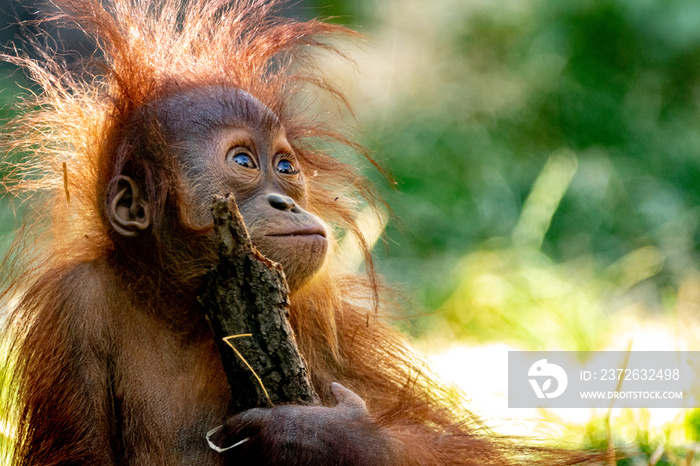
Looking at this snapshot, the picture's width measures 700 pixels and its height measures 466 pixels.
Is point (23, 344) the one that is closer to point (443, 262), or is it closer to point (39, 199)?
point (39, 199)

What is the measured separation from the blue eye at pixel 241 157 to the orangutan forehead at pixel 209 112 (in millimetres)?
106

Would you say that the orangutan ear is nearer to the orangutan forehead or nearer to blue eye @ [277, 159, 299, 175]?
the orangutan forehead

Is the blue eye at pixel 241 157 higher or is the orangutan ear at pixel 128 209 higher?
the blue eye at pixel 241 157

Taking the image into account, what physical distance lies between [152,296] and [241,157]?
0.65 metres

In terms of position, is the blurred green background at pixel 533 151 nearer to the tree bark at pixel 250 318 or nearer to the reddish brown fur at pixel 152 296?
the reddish brown fur at pixel 152 296

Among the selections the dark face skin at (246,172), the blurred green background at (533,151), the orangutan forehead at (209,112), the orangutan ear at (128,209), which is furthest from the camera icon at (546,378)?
the orangutan ear at (128,209)

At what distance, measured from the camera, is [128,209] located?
10.8ft

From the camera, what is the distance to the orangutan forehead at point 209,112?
132 inches

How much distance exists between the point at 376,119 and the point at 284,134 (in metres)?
7.40

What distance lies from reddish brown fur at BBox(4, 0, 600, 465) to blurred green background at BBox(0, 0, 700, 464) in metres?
3.40

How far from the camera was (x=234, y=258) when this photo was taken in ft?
9.09

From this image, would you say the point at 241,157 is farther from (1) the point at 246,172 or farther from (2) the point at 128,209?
(2) the point at 128,209

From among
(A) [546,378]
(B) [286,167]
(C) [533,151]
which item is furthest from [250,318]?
(C) [533,151]

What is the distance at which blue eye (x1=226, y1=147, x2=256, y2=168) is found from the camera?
334cm
